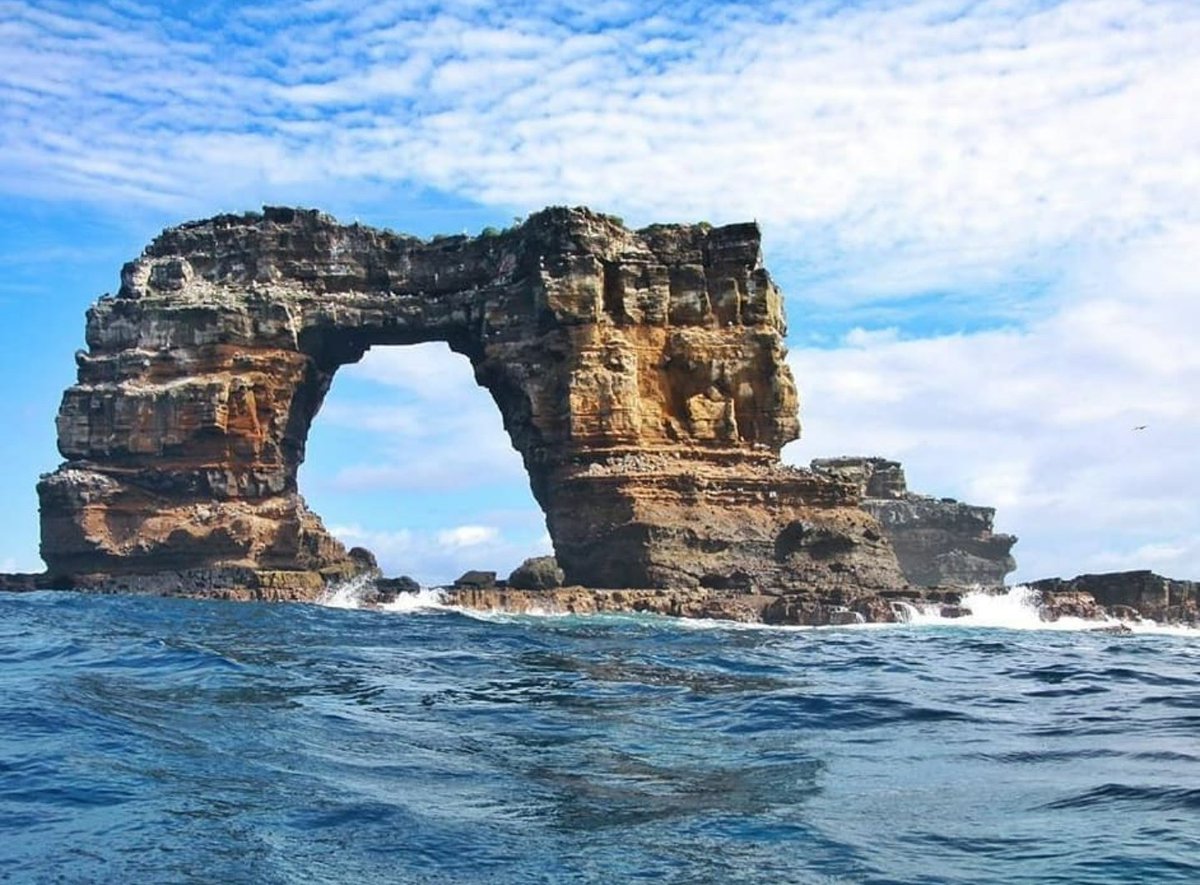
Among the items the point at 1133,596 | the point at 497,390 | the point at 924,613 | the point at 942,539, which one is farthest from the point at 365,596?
the point at 942,539

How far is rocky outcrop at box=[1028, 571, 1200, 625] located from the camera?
5091cm

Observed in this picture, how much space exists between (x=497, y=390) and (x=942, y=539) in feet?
157

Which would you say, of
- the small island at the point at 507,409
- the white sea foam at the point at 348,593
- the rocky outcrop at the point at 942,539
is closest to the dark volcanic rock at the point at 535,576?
the small island at the point at 507,409

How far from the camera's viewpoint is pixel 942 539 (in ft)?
315

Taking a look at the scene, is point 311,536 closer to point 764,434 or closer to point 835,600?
point 764,434

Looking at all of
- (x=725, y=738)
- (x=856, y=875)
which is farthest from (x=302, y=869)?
A: (x=725, y=738)

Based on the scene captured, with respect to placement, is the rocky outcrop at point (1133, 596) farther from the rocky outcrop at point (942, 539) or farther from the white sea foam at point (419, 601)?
the rocky outcrop at point (942, 539)

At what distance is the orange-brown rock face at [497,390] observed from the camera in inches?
2096

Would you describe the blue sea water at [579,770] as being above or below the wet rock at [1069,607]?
below

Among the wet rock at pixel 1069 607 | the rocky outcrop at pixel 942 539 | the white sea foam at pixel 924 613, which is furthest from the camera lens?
the rocky outcrop at pixel 942 539

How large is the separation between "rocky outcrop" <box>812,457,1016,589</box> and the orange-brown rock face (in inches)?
1560

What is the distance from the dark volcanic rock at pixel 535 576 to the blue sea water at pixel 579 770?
2862 cm

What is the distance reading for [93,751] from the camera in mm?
11977

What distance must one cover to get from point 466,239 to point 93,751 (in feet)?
168
